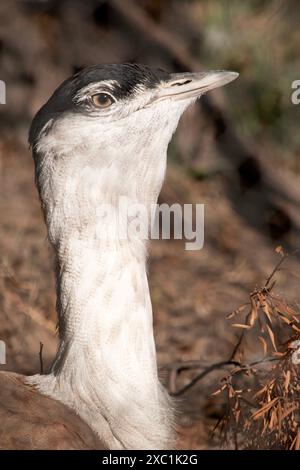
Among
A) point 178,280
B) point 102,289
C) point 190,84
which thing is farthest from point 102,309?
point 178,280

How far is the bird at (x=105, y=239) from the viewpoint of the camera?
165 cm

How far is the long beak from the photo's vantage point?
5.64 feet

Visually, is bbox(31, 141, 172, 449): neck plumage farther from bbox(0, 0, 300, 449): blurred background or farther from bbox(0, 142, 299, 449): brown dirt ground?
bbox(0, 0, 300, 449): blurred background

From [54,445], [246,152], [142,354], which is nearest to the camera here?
[54,445]

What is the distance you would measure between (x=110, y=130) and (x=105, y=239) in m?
0.20

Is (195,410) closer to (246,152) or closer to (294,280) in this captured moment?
(294,280)

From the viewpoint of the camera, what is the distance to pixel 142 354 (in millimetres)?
1672

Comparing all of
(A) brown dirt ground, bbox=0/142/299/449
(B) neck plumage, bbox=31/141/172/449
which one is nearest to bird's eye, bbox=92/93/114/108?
(B) neck plumage, bbox=31/141/172/449

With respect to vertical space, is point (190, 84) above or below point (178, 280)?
above

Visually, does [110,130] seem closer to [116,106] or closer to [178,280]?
[116,106]

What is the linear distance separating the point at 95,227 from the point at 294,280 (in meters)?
1.42

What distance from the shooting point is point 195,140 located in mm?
3457

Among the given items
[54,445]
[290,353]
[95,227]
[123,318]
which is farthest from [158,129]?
[54,445]

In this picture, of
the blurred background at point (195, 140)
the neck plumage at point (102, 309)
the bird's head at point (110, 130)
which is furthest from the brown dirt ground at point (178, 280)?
the bird's head at point (110, 130)
